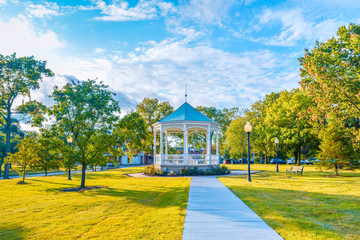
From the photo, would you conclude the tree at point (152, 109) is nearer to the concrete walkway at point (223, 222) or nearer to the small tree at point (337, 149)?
the small tree at point (337, 149)

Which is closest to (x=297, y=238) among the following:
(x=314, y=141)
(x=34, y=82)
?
(x=34, y=82)

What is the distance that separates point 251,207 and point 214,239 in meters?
3.31

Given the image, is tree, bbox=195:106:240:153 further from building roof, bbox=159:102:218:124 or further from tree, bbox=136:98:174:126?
building roof, bbox=159:102:218:124

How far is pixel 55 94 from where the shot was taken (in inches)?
529

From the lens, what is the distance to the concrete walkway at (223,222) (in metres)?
4.96

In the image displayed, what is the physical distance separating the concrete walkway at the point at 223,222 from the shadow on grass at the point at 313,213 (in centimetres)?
35

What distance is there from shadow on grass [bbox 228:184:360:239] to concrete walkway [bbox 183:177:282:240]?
350mm

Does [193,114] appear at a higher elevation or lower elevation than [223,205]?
higher

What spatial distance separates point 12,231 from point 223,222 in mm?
5141

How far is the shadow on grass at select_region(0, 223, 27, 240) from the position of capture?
5346 mm

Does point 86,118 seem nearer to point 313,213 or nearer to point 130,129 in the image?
point 130,129

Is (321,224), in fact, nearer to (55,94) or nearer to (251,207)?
(251,207)

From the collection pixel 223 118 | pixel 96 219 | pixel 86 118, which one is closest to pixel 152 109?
pixel 86 118

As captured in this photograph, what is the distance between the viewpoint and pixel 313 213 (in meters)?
6.89
